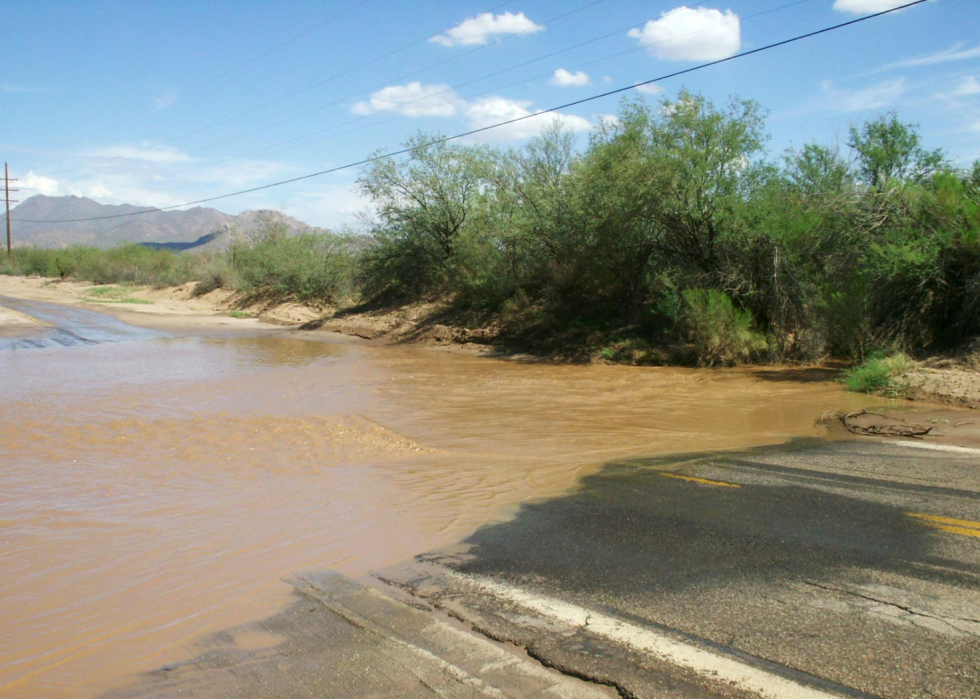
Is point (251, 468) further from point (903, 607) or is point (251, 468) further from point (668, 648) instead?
point (903, 607)

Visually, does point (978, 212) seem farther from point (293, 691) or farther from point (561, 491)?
point (293, 691)

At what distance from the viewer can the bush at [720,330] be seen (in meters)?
22.2

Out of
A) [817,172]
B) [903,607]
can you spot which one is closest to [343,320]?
[817,172]

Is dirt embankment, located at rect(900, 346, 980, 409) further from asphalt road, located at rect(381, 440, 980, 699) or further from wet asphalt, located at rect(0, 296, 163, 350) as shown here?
wet asphalt, located at rect(0, 296, 163, 350)

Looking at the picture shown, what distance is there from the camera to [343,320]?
124 feet

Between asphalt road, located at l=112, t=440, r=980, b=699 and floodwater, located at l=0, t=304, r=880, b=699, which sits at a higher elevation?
asphalt road, located at l=112, t=440, r=980, b=699

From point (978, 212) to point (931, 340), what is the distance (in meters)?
3.04

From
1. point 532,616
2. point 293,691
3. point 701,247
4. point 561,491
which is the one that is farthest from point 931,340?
point 293,691

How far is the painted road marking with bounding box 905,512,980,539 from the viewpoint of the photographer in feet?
21.0

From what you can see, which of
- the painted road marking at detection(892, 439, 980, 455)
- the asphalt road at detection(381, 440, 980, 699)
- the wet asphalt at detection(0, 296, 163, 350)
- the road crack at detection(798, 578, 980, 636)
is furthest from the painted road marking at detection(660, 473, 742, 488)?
the wet asphalt at detection(0, 296, 163, 350)

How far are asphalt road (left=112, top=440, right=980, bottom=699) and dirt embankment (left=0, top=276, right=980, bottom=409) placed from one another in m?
8.75

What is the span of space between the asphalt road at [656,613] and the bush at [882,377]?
8657 mm

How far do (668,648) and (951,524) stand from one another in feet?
11.9

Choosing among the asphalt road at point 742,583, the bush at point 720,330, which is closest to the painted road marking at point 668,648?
the asphalt road at point 742,583
